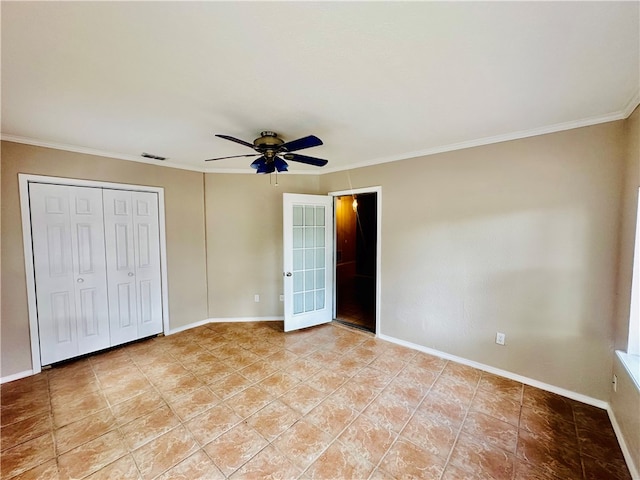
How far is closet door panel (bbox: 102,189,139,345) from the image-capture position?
3.18 m

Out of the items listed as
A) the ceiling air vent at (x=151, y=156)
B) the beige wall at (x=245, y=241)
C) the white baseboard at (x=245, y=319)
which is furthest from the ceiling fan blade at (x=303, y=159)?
the white baseboard at (x=245, y=319)

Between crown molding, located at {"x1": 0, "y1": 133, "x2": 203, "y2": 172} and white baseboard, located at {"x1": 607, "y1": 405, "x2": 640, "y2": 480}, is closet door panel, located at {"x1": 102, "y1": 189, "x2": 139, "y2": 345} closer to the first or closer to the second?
crown molding, located at {"x1": 0, "y1": 133, "x2": 203, "y2": 172}

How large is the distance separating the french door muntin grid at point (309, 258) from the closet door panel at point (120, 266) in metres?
2.17

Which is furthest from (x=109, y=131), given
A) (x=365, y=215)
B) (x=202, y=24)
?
(x=365, y=215)

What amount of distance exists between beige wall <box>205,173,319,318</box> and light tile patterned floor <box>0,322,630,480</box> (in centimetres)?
120

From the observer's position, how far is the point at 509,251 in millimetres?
2578

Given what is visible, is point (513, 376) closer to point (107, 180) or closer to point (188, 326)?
point (188, 326)

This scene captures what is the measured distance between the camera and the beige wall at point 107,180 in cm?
256

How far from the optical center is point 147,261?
3508 millimetres

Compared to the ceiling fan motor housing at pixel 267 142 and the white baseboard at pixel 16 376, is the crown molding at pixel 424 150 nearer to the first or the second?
the ceiling fan motor housing at pixel 267 142

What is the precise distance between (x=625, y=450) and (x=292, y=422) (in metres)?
2.33

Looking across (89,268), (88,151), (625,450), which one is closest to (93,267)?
(89,268)

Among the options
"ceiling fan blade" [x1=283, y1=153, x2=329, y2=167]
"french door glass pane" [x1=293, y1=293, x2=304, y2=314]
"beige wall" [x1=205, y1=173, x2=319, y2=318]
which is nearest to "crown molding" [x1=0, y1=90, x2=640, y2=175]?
"beige wall" [x1=205, y1=173, x2=319, y2=318]

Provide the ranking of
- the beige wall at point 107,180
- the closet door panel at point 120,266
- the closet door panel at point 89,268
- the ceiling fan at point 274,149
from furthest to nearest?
the closet door panel at point 120,266 < the closet door panel at point 89,268 < the beige wall at point 107,180 < the ceiling fan at point 274,149
